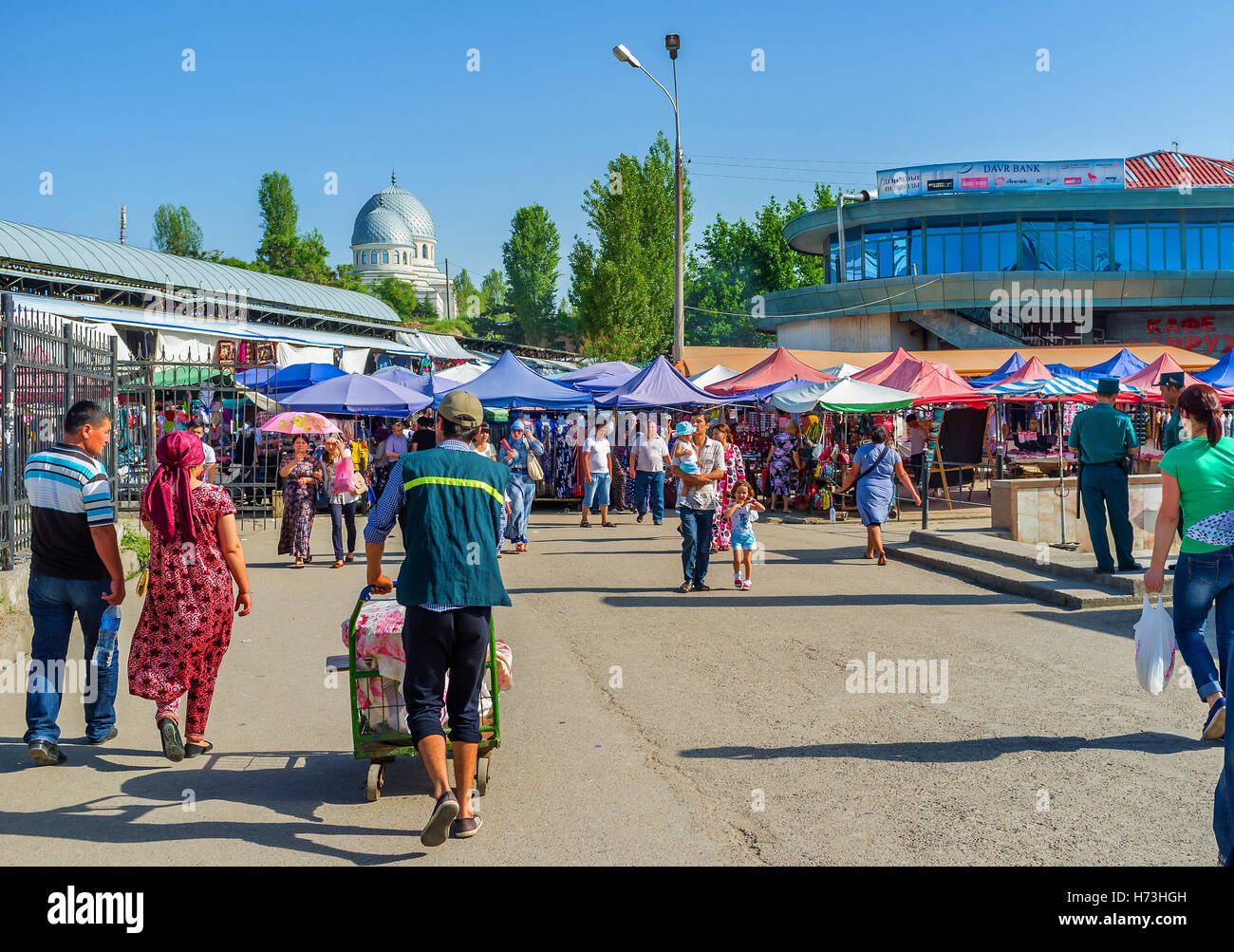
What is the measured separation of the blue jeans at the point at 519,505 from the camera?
47.9 feet

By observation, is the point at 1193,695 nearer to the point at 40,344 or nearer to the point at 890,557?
the point at 890,557

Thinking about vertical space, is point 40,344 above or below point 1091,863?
above

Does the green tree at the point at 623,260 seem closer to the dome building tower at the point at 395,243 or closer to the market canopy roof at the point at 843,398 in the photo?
the market canopy roof at the point at 843,398

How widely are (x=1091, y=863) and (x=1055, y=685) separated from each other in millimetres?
3081

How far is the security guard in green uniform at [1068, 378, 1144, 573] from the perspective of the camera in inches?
395

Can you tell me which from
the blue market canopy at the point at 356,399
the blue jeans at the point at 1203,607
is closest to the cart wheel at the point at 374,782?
the blue jeans at the point at 1203,607

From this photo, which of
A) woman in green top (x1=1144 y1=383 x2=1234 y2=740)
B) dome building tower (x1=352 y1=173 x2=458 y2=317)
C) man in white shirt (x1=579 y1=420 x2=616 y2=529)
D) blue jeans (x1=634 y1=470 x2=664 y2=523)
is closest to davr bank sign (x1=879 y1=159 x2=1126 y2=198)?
blue jeans (x1=634 y1=470 x2=664 y2=523)

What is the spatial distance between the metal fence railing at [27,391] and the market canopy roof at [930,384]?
1393 cm

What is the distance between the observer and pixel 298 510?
519 inches

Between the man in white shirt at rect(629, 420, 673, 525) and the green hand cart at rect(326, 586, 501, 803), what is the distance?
13078 millimetres

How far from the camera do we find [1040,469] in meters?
22.1

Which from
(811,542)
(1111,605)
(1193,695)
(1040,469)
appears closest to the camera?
(1193,695)

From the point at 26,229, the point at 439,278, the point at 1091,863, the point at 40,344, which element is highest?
the point at 439,278

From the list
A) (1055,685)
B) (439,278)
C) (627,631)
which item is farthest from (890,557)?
(439,278)
